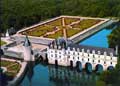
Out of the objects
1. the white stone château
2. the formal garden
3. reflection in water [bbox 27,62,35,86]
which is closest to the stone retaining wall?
reflection in water [bbox 27,62,35,86]

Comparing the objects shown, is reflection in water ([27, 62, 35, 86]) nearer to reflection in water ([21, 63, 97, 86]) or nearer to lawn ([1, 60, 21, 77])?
reflection in water ([21, 63, 97, 86])

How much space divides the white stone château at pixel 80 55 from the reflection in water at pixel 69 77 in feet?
3.89

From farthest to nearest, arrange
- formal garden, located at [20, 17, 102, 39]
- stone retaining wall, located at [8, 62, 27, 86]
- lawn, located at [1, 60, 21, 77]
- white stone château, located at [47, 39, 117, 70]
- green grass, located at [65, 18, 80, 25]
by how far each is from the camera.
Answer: green grass, located at [65, 18, 80, 25] < formal garden, located at [20, 17, 102, 39] < white stone château, located at [47, 39, 117, 70] < lawn, located at [1, 60, 21, 77] < stone retaining wall, located at [8, 62, 27, 86]

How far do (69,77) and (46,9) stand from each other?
27102 millimetres

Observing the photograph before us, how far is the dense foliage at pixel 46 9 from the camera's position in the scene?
6091cm

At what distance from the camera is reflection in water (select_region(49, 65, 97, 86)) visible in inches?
1529

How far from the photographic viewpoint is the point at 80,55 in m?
42.0

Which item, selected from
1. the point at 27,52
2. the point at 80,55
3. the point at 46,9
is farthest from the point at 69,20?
the point at 80,55

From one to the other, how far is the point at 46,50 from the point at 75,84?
9.10 m

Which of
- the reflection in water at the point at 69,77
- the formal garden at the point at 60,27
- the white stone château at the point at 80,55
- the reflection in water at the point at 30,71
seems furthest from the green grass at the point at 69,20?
the reflection in water at the point at 69,77

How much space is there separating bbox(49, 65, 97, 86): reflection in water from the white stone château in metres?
1.18

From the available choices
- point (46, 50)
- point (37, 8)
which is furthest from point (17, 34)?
point (37, 8)

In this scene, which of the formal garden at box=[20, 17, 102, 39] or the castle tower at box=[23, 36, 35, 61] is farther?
the formal garden at box=[20, 17, 102, 39]

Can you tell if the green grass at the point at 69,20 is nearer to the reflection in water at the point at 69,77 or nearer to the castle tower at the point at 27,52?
the castle tower at the point at 27,52
